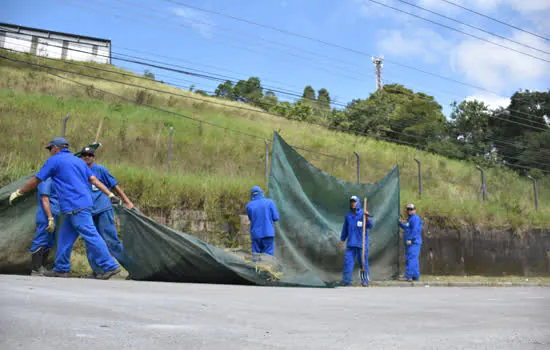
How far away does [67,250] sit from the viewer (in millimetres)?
6086

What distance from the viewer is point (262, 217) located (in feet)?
26.6

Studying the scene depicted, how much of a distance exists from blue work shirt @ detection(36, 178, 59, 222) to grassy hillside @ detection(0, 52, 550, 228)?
3.34 m

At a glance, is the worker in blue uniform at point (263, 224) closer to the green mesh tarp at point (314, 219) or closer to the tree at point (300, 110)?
the green mesh tarp at point (314, 219)

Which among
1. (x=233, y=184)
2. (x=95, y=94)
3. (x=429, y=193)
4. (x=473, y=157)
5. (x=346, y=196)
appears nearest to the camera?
(x=346, y=196)

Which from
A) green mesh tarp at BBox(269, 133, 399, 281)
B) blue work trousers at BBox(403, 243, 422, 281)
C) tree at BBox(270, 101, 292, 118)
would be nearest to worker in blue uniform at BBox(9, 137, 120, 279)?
green mesh tarp at BBox(269, 133, 399, 281)

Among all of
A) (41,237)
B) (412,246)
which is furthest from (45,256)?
(412,246)

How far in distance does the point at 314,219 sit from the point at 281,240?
0.79 metres

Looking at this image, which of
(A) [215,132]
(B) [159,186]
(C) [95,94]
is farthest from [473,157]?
(B) [159,186]

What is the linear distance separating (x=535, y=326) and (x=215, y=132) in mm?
20622

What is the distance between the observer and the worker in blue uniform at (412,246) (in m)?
10.5

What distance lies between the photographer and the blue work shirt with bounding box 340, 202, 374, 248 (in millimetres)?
9238

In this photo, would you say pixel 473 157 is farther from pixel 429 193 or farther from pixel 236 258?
pixel 236 258

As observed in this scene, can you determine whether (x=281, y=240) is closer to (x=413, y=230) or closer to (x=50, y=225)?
(x=413, y=230)

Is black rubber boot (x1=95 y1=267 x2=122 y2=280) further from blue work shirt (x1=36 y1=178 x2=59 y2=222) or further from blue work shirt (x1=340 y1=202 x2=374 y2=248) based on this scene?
blue work shirt (x1=340 y1=202 x2=374 y2=248)
